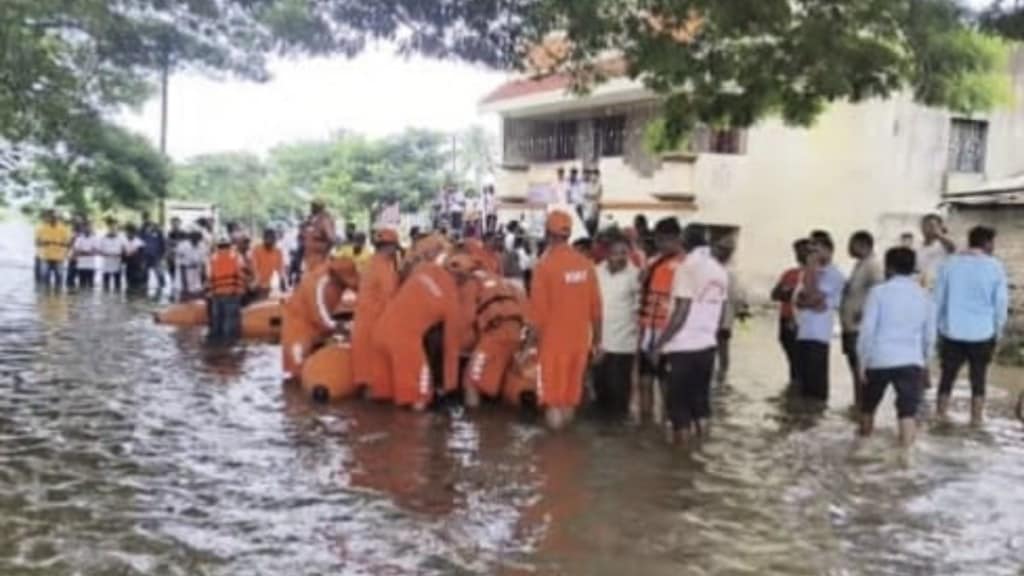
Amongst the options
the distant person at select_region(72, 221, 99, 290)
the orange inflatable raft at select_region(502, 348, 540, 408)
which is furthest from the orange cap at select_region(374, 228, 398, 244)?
the distant person at select_region(72, 221, 99, 290)

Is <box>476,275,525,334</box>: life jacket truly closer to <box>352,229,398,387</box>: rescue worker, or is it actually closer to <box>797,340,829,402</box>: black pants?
<box>352,229,398,387</box>: rescue worker

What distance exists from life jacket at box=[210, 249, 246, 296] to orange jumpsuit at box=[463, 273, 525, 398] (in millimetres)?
5825

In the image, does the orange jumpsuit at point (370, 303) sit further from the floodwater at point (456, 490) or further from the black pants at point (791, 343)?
the black pants at point (791, 343)

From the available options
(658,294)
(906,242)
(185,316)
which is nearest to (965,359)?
(906,242)

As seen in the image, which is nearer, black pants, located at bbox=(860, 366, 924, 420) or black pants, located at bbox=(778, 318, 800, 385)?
black pants, located at bbox=(860, 366, 924, 420)

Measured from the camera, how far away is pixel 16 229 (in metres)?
40.7

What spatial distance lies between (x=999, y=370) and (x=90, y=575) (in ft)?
47.5

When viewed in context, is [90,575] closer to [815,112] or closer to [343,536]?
[343,536]

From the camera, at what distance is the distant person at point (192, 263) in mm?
23453

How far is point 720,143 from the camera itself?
95.6 feet

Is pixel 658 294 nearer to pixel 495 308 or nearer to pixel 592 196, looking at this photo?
pixel 495 308

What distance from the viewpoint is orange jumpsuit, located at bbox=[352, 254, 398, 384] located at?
11.4 meters

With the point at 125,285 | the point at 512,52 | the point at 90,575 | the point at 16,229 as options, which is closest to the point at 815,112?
the point at 512,52

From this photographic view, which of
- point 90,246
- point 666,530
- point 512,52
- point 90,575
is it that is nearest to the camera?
point 90,575
